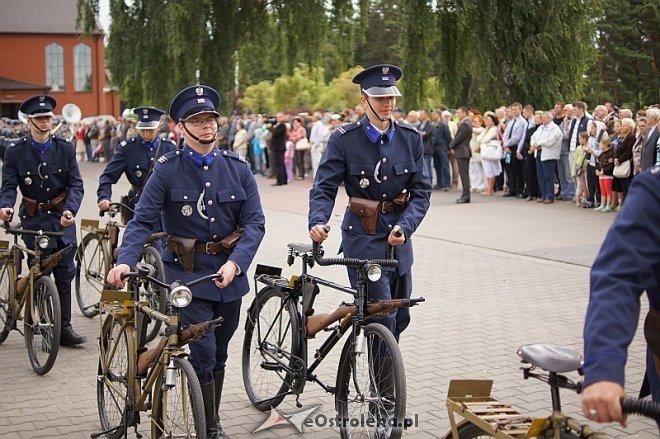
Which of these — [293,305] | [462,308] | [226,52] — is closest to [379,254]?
[293,305]

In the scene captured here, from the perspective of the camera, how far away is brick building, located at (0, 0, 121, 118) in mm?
77625

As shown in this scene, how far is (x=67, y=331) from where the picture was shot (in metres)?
8.09

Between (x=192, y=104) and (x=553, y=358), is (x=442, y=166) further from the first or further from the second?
(x=553, y=358)

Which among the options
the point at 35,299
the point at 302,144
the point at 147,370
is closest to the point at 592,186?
the point at 302,144

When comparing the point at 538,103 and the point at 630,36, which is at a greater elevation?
the point at 630,36

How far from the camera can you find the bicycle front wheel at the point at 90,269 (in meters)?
9.30

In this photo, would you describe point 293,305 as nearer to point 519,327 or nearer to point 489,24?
point 519,327

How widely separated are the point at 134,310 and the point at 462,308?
15.2 ft

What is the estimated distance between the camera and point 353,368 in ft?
17.7

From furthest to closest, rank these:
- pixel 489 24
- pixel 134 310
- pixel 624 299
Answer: pixel 489 24, pixel 134 310, pixel 624 299

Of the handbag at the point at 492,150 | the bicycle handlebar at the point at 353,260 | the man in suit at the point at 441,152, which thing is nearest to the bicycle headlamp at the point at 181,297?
the bicycle handlebar at the point at 353,260

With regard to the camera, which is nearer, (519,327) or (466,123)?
(519,327)

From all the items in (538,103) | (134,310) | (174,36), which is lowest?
(134,310)

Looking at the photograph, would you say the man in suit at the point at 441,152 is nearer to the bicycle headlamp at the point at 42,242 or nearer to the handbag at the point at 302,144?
the handbag at the point at 302,144
